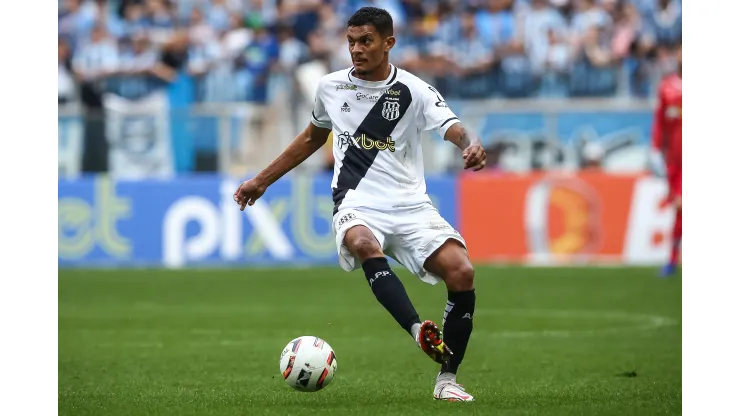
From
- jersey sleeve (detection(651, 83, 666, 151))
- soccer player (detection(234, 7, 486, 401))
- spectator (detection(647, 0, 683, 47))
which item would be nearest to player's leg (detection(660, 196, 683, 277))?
jersey sleeve (detection(651, 83, 666, 151))

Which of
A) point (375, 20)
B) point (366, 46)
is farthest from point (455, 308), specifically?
point (375, 20)

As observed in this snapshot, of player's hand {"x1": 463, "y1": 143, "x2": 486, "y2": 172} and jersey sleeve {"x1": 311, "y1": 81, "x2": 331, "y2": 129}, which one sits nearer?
player's hand {"x1": 463, "y1": 143, "x2": 486, "y2": 172}

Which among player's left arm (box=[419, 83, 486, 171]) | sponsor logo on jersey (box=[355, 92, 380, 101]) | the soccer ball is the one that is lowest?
the soccer ball

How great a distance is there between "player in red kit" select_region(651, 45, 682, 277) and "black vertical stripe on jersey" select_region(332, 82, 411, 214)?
9811 millimetres

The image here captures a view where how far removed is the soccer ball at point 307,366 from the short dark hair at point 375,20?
6.04 feet

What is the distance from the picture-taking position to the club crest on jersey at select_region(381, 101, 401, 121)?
295 inches

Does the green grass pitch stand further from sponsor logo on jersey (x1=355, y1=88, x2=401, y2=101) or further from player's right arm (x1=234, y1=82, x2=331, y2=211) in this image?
sponsor logo on jersey (x1=355, y1=88, x2=401, y2=101)

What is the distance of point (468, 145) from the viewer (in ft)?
22.9

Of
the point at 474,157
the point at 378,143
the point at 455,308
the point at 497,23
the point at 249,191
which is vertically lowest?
the point at 455,308

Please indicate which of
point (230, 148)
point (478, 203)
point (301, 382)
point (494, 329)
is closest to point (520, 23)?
point (478, 203)

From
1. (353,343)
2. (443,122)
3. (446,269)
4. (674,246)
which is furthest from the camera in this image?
(674,246)

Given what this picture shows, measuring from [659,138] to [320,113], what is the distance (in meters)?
9.96

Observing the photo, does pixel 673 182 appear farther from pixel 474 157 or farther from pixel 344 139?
pixel 474 157

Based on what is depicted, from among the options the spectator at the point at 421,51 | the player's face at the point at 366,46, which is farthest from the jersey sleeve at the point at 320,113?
the spectator at the point at 421,51
